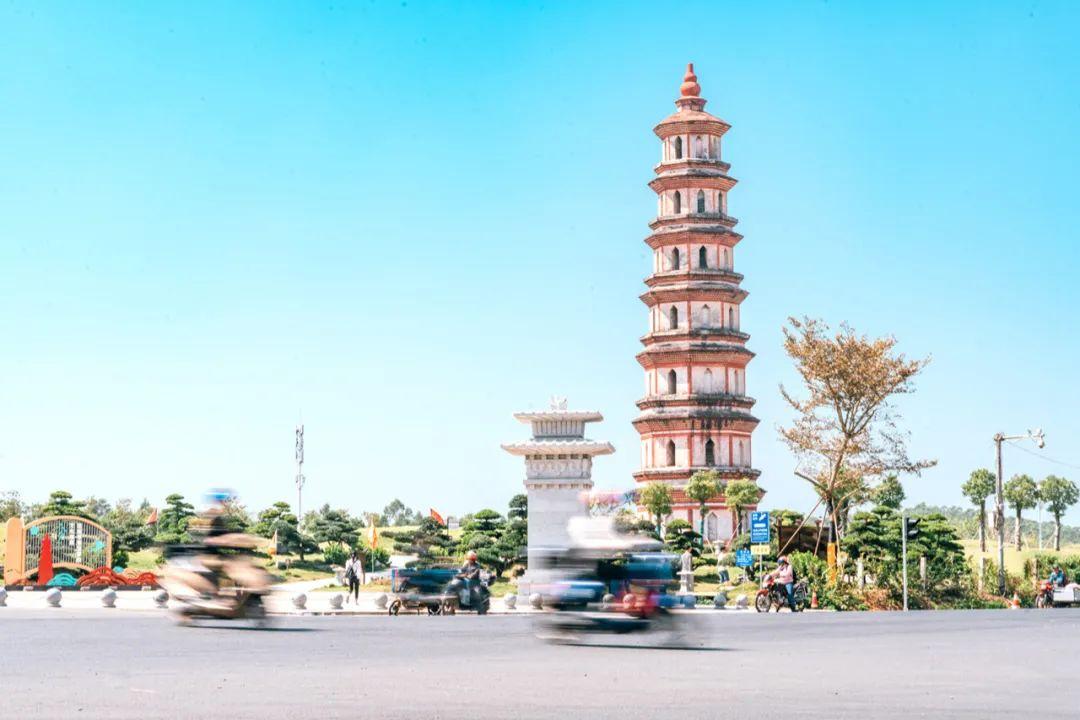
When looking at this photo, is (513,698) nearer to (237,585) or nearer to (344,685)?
(344,685)

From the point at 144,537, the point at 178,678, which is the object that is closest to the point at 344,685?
the point at 178,678

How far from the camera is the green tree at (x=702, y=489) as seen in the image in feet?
232

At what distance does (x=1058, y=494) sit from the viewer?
133m

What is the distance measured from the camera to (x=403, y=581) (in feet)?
104

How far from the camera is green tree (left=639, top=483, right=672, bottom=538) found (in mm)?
71375

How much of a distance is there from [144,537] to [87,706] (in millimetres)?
63952

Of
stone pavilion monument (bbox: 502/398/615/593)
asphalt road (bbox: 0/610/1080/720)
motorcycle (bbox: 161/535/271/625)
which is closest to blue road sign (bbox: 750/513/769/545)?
stone pavilion monument (bbox: 502/398/615/593)

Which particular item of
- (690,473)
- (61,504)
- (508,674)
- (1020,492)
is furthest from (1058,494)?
(508,674)

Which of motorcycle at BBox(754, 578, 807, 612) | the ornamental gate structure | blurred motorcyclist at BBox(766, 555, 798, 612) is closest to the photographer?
blurred motorcyclist at BBox(766, 555, 798, 612)

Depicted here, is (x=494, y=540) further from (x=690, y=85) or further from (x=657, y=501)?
(x=690, y=85)

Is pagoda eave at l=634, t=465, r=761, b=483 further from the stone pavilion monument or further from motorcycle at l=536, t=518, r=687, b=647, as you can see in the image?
motorcycle at l=536, t=518, r=687, b=647

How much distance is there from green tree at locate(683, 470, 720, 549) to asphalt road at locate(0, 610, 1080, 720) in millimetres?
47093

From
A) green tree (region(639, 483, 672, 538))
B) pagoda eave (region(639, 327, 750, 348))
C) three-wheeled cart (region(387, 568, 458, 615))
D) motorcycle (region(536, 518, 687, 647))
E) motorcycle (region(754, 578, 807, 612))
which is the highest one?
pagoda eave (region(639, 327, 750, 348))

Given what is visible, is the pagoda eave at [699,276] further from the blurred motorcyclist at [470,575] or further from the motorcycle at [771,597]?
the blurred motorcyclist at [470,575]
